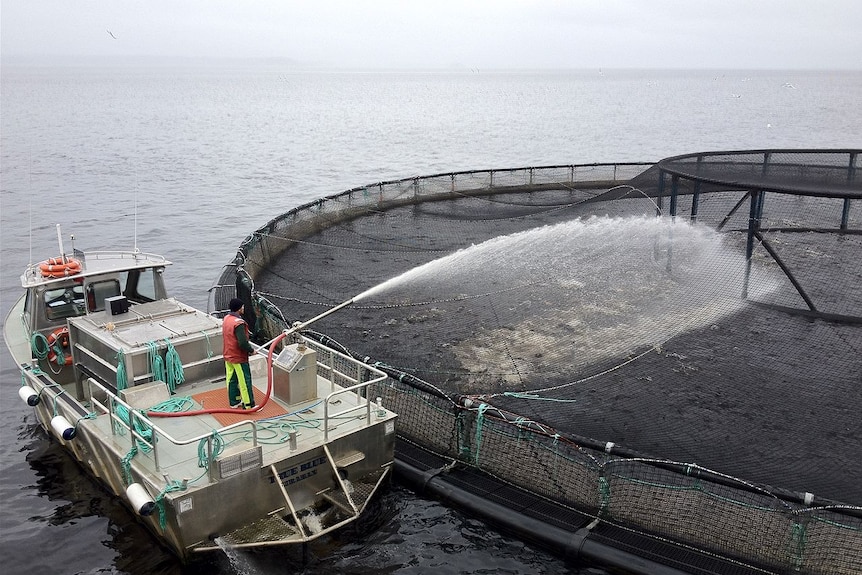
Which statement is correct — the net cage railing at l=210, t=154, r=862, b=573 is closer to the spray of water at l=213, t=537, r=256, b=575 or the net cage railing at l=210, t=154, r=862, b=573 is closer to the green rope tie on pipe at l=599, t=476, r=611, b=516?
the green rope tie on pipe at l=599, t=476, r=611, b=516

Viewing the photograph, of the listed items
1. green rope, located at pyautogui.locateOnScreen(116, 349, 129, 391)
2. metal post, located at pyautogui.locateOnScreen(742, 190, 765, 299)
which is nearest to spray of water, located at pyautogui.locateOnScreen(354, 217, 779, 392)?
metal post, located at pyautogui.locateOnScreen(742, 190, 765, 299)

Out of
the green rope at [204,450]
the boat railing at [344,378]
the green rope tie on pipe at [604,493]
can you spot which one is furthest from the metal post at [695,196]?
the green rope at [204,450]

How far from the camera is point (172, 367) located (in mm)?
11781

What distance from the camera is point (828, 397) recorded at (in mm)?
13633

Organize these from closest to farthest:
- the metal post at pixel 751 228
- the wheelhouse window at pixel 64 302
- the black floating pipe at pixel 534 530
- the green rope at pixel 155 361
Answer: the black floating pipe at pixel 534 530, the green rope at pixel 155 361, the wheelhouse window at pixel 64 302, the metal post at pixel 751 228

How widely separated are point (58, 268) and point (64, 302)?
2.36 ft

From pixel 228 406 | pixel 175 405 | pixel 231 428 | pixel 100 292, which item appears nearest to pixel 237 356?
pixel 228 406

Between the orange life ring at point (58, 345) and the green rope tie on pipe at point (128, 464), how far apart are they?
11.4 ft

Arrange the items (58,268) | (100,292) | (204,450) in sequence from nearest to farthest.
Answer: (204,450) < (58,268) < (100,292)

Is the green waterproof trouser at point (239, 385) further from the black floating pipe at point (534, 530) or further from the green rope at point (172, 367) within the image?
the black floating pipe at point (534, 530)

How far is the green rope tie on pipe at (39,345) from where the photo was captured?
12.7 metres

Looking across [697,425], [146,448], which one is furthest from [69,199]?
[697,425]

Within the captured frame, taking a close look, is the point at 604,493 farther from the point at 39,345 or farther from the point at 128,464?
the point at 39,345

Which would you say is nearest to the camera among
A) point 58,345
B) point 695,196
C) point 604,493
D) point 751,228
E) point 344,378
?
point 604,493
